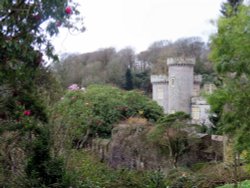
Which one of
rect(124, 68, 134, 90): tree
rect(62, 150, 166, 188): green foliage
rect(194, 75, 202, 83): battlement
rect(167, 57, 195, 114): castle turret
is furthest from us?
rect(124, 68, 134, 90): tree

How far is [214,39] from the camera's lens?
26.8ft

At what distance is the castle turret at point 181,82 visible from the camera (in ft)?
135

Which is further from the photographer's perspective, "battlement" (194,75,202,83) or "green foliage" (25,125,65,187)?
"battlement" (194,75,202,83)

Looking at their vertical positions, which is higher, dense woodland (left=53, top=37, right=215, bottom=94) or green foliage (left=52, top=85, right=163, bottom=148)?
dense woodland (left=53, top=37, right=215, bottom=94)

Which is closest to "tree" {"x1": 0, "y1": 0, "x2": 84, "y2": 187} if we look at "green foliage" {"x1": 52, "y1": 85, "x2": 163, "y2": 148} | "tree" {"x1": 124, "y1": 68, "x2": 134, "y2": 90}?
"green foliage" {"x1": 52, "y1": 85, "x2": 163, "y2": 148}

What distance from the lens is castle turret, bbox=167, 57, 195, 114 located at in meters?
41.0

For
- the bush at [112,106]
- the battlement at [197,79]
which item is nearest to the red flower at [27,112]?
the bush at [112,106]

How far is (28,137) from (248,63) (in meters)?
3.87

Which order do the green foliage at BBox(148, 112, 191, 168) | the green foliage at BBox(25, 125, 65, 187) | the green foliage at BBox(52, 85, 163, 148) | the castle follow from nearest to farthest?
the green foliage at BBox(25, 125, 65, 187) < the green foliage at BBox(148, 112, 191, 168) < the green foliage at BBox(52, 85, 163, 148) < the castle

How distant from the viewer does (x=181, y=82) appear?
136 ft

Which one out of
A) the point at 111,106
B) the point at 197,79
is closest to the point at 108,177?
the point at 111,106

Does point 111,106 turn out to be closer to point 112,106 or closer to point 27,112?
point 112,106

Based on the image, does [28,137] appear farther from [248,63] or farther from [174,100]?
[174,100]

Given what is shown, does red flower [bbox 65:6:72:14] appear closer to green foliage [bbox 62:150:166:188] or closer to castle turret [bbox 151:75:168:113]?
green foliage [bbox 62:150:166:188]
